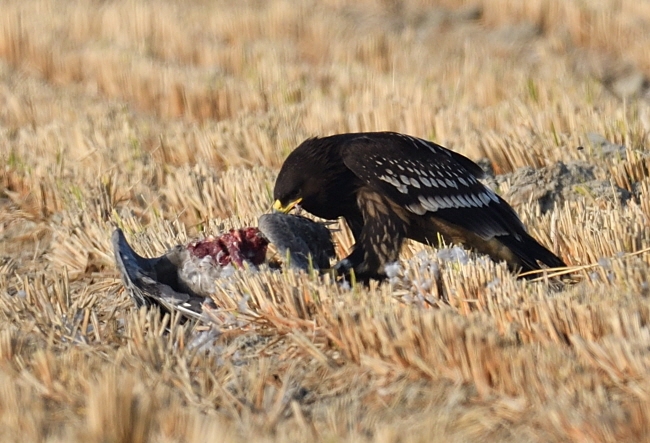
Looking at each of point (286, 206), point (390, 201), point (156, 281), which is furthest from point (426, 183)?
point (156, 281)

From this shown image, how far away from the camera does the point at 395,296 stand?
4723mm

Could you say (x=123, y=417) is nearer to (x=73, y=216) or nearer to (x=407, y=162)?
(x=407, y=162)

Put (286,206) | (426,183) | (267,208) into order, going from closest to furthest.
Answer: (286,206)
(426,183)
(267,208)

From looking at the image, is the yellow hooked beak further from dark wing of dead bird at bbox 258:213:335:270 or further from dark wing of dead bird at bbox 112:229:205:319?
dark wing of dead bird at bbox 112:229:205:319

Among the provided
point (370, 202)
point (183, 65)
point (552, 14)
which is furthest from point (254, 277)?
point (552, 14)

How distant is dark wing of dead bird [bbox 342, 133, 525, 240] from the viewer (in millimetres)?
5332

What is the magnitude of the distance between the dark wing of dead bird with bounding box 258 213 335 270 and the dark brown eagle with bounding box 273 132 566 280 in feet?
0.31

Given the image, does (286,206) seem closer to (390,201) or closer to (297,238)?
(297,238)

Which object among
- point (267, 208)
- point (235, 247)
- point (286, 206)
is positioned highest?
point (286, 206)

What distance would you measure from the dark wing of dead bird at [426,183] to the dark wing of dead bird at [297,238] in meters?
0.38

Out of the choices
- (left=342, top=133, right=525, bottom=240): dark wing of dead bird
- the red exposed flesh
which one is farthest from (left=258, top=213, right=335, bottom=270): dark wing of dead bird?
(left=342, top=133, right=525, bottom=240): dark wing of dead bird

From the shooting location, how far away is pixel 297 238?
527cm

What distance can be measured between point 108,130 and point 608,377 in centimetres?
569

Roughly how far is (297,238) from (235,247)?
310 millimetres
